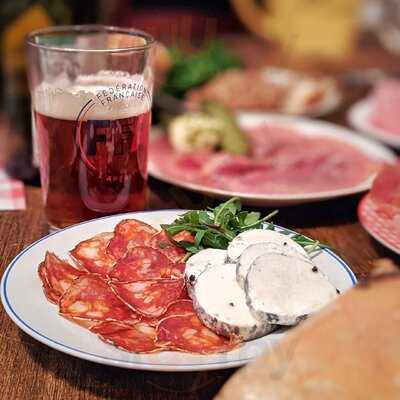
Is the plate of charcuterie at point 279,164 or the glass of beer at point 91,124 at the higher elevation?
the glass of beer at point 91,124

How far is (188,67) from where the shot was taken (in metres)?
2.09

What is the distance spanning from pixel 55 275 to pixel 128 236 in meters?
0.12

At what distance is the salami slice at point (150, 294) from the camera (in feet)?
2.57

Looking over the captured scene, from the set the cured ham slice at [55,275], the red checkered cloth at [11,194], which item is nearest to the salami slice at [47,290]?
the cured ham slice at [55,275]

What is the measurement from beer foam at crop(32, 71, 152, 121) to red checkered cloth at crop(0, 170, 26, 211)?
0.23 metres

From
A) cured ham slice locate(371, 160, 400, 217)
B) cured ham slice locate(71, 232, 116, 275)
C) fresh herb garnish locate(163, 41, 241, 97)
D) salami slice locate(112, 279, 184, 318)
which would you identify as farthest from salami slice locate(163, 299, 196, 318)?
fresh herb garnish locate(163, 41, 241, 97)

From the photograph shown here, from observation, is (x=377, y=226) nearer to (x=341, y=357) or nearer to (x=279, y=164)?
(x=279, y=164)

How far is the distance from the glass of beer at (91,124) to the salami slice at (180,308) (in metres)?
0.30

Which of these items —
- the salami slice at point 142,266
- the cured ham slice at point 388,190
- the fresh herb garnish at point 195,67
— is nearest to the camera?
the salami slice at point 142,266

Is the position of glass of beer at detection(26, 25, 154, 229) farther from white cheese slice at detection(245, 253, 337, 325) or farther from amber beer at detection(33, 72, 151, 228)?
white cheese slice at detection(245, 253, 337, 325)

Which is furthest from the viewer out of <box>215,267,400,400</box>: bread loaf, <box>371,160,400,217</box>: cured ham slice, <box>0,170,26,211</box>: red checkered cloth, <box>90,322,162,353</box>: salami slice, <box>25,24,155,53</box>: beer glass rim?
<box>0,170,26,211</box>: red checkered cloth

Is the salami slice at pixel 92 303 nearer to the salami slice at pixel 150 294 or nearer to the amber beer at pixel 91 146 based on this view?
the salami slice at pixel 150 294

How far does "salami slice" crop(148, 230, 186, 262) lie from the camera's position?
0.87 m

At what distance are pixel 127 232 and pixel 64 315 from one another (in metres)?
0.17
